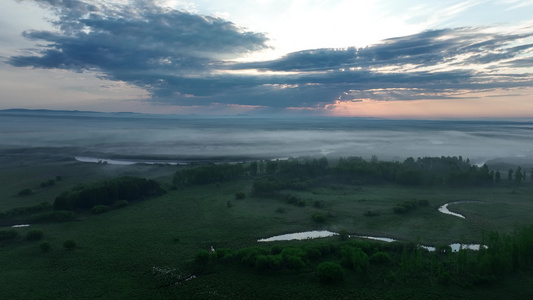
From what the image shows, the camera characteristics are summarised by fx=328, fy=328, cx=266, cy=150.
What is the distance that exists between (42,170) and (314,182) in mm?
72575

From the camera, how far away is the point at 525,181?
7606 cm

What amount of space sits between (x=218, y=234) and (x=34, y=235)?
22.0 meters

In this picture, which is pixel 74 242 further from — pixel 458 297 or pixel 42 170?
pixel 42 170

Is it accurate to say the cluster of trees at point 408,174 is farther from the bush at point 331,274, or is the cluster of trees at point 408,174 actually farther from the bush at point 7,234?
the bush at point 7,234

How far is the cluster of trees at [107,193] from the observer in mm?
50938

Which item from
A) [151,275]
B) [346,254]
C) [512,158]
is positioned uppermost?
[512,158]

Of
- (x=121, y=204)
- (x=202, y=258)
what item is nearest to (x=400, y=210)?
(x=202, y=258)

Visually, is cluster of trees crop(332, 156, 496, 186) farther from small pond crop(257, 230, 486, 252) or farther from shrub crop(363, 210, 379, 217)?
small pond crop(257, 230, 486, 252)

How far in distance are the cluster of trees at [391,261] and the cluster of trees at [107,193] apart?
28.2 m

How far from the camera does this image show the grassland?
29.5m

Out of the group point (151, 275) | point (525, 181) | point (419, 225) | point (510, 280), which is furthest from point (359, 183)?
point (151, 275)

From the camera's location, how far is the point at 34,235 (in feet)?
130

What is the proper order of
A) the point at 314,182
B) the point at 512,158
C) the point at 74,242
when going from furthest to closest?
1. the point at 512,158
2. the point at 314,182
3. the point at 74,242

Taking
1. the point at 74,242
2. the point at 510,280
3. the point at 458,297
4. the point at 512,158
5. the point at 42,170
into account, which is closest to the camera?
the point at 458,297
